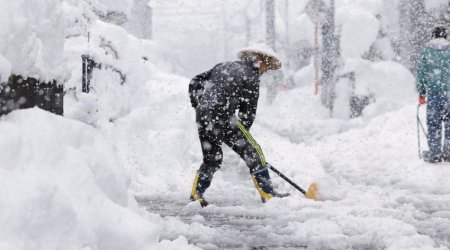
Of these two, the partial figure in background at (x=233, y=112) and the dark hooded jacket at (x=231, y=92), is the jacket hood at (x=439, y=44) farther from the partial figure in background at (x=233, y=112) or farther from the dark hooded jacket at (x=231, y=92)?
the dark hooded jacket at (x=231, y=92)

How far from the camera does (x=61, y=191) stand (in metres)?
2.70

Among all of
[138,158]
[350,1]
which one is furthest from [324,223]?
[350,1]

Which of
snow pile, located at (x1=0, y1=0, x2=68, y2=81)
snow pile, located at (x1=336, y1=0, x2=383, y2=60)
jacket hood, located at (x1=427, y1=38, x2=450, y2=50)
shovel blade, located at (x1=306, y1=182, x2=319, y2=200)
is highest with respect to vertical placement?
snow pile, located at (x1=336, y1=0, x2=383, y2=60)

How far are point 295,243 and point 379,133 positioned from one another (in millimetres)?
9090

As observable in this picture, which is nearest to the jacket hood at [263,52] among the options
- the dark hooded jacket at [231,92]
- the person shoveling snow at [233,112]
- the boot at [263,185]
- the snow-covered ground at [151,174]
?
the person shoveling snow at [233,112]

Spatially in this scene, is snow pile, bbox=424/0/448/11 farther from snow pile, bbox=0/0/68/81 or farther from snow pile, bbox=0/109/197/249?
snow pile, bbox=0/109/197/249

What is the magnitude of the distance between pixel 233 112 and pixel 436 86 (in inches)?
166

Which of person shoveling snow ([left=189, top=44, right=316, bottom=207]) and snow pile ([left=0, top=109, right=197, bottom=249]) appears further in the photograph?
person shoveling snow ([left=189, top=44, right=316, bottom=207])

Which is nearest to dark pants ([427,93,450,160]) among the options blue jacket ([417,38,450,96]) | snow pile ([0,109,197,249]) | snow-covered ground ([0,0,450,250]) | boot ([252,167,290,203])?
blue jacket ([417,38,450,96])

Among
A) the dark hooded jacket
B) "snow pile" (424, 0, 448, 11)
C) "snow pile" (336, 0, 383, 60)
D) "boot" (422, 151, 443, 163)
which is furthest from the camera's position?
"snow pile" (336, 0, 383, 60)

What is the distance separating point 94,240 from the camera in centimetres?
276

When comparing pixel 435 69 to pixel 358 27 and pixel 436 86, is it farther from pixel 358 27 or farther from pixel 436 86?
pixel 358 27

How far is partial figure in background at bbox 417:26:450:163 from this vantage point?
9.07m

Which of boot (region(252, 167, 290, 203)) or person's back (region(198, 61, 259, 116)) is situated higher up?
person's back (region(198, 61, 259, 116))
